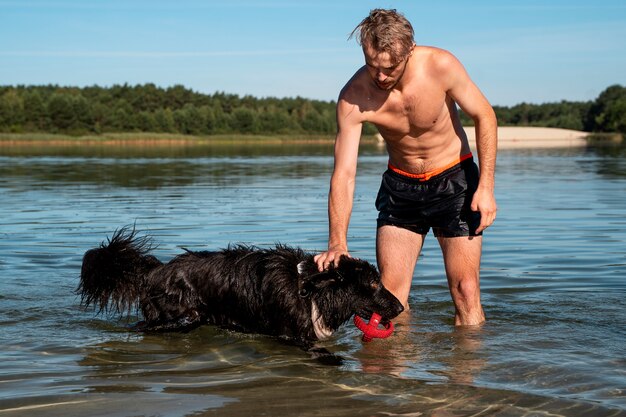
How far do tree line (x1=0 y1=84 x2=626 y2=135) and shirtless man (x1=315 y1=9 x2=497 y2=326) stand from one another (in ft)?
342

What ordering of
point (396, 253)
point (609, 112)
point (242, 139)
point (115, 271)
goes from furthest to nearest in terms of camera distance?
1. point (609, 112)
2. point (242, 139)
3. point (396, 253)
4. point (115, 271)

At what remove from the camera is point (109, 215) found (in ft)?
55.9

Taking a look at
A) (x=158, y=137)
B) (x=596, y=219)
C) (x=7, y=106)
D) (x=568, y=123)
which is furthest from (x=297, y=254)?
(x=568, y=123)

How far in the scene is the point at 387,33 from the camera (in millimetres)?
6066

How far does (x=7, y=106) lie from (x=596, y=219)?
10204cm

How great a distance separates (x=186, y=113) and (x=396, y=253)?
11842cm

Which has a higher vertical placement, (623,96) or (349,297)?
(623,96)

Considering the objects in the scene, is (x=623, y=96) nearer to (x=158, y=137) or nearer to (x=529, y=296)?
(x=158, y=137)

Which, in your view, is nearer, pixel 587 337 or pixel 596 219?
pixel 587 337

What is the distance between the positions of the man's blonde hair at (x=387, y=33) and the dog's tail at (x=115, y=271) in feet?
8.42

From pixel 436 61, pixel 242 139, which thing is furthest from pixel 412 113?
pixel 242 139

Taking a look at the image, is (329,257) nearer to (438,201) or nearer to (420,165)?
(438,201)

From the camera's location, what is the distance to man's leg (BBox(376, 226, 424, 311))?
7.38 metres

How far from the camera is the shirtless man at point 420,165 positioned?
21.8 feet
